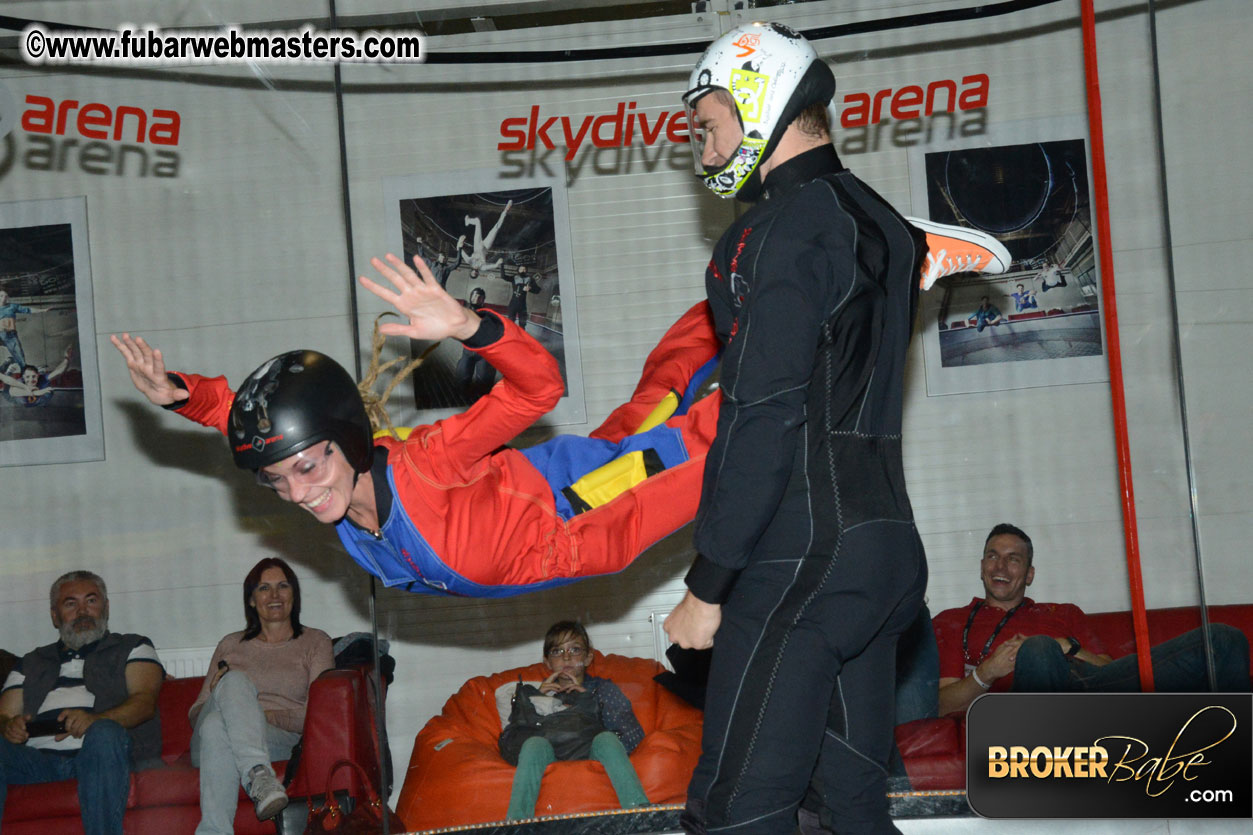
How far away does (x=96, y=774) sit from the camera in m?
3.57

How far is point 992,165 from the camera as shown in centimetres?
405

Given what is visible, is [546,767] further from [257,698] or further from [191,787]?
[191,787]

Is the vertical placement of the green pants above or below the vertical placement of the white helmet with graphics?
below

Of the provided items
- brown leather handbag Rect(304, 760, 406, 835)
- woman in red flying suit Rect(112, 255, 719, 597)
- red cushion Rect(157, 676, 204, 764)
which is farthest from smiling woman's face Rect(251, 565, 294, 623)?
woman in red flying suit Rect(112, 255, 719, 597)

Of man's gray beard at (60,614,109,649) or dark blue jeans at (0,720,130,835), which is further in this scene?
man's gray beard at (60,614,109,649)

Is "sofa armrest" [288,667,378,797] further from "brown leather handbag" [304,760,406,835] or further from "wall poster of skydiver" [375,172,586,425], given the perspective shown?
"wall poster of skydiver" [375,172,586,425]

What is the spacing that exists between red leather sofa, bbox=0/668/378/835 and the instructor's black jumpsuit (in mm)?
2102

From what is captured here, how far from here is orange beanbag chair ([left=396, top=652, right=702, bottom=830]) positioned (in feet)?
11.5

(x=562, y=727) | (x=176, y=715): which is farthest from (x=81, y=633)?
(x=562, y=727)

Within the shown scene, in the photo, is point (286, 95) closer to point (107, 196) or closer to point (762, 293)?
point (107, 196)

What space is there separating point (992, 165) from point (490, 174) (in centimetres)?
181

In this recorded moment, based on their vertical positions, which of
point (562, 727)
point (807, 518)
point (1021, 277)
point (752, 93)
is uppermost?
point (752, 93)

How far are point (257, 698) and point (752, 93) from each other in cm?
276

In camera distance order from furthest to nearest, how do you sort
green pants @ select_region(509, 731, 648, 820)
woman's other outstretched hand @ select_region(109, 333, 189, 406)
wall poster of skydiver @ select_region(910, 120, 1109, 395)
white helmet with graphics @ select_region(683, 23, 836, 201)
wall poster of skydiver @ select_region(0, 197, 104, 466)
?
wall poster of skydiver @ select_region(0, 197, 104, 466), wall poster of skydiver @ select_region(910, 120, 1109, 395), green pants @ select_region(509, 731, 648, 820), woman's other outstretched hand @ select_region(109, 333, 189, 406), white helmet with graphics @ select_region(683, 23, 836, 201)
